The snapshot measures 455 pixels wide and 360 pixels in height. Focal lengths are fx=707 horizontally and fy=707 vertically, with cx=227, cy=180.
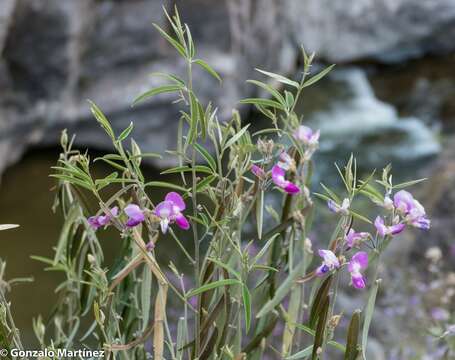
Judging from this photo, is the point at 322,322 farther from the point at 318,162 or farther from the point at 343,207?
the point at 318,162

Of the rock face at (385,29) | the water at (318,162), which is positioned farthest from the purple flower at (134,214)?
the rock face at (385,29)

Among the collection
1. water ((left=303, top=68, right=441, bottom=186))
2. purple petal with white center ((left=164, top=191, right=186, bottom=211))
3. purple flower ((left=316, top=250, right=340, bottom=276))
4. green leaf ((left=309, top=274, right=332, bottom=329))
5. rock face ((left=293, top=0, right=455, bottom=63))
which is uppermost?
purple petal with white center ((left=164, top=191, right=186, bottom=211))

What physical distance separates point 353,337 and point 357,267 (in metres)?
0.09

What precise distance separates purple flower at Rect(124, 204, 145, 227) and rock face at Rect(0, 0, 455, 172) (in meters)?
2.61

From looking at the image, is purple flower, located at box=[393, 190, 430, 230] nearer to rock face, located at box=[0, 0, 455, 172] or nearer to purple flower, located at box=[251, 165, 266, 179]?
purple flower, located at box=[251, 165, 266, 179]

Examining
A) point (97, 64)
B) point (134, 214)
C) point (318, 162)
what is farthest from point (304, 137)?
point (318, 162)


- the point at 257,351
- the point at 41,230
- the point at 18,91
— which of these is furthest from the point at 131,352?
the point at 18,91

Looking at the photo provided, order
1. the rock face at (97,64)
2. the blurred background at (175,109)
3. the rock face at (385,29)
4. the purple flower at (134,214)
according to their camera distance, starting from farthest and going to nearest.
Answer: the rock face at (385,29) < the rock face at (97,64) < the blurred background at (175,109) < the purple flower at (134,214)

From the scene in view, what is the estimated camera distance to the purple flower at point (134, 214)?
836 millimetres

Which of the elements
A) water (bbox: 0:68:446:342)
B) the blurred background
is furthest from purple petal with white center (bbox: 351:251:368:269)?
water (bbox: 0:68:446:342)

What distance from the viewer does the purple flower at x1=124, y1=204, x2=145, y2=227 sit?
84 centimetres

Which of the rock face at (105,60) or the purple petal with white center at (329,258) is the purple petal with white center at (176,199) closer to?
the purple petal with white center at (329,258)

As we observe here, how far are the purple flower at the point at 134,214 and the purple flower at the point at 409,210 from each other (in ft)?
1.05

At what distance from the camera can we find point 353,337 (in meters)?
0.92
